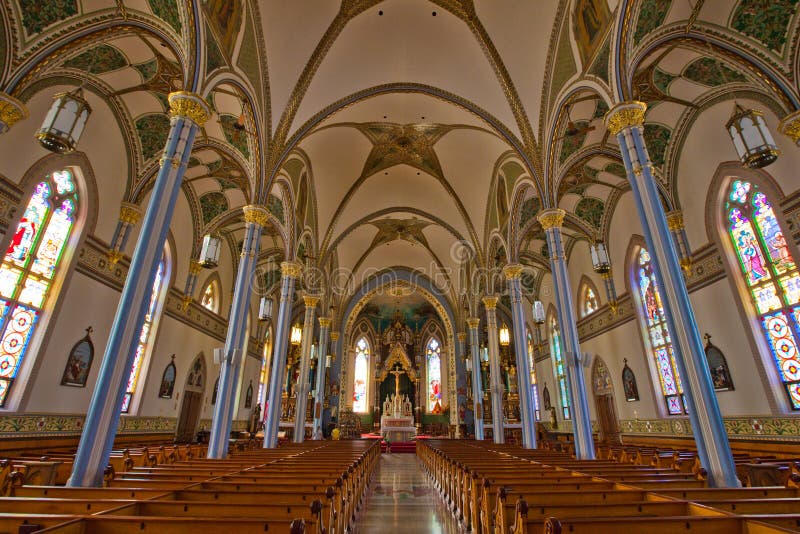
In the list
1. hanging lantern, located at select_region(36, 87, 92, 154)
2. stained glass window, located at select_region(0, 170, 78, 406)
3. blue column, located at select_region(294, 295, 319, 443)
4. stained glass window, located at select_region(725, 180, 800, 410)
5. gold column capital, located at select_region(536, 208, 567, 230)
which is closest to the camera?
hanging lantern, located at select_region(36, 87, 92, 154)

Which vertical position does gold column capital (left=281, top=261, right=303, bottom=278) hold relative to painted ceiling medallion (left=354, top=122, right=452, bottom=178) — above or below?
below

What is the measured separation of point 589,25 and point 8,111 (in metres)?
12.2

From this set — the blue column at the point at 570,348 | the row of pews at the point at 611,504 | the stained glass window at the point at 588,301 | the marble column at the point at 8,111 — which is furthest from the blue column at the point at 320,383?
the marble column at the point at 8,111

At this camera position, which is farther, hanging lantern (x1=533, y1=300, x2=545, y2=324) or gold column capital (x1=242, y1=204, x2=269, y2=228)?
hanging lantern (x1=533, y1=300, x2=545, y2=324)

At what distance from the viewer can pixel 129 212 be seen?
1215 cm

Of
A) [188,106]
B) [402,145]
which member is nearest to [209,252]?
[188,106]

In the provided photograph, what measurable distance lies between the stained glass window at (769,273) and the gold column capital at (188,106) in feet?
44.4

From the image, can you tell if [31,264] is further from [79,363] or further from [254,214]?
[254,214]

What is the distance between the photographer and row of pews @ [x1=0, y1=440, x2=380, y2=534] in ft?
8.58

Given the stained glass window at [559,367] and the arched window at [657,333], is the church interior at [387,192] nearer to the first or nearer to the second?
the arched window at [657,333]

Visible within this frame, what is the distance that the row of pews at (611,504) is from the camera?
2688mm

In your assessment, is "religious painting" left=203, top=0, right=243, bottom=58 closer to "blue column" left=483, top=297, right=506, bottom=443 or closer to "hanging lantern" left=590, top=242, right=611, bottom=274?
"hanging lantern" left=590, top=242, right=611, bottom=274

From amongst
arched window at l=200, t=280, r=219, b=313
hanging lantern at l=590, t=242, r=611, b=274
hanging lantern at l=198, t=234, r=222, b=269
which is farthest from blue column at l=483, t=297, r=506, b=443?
arched window at l=200, t=280, r=219, b=313

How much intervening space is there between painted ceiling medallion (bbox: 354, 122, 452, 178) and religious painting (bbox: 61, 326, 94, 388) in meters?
11.6
